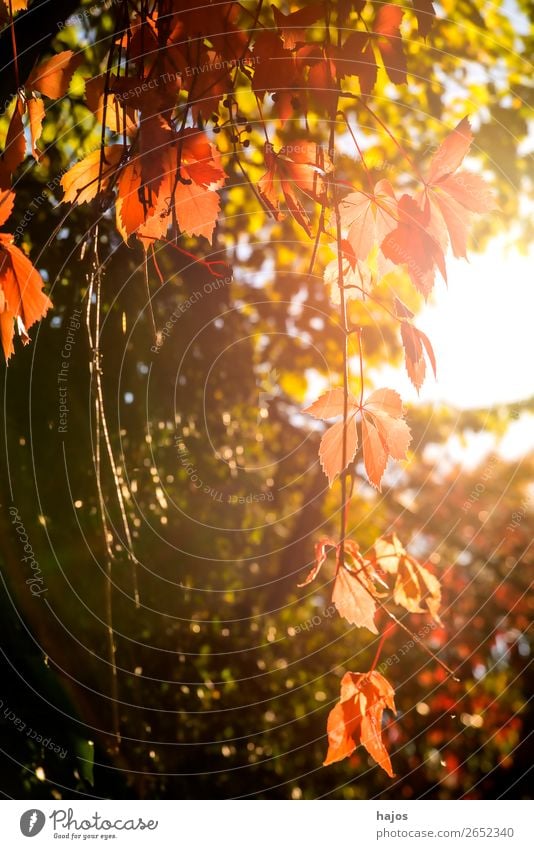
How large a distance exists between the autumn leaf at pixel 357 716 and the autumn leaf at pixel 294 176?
0.56 meters

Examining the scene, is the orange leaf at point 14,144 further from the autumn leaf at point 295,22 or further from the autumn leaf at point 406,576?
the autumn leaf at point 406,576

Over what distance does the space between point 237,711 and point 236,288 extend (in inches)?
55.9

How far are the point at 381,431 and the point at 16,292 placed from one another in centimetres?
47

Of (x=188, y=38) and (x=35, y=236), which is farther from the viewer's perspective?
(x=35, y=236)

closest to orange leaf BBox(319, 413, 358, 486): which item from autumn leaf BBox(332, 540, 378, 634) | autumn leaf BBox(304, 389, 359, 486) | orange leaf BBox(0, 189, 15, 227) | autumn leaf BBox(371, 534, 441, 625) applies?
autumn leaf BBox(304, 389, 359, 486)

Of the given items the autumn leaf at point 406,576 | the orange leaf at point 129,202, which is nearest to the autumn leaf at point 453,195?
the orange leaf at point 129,202
